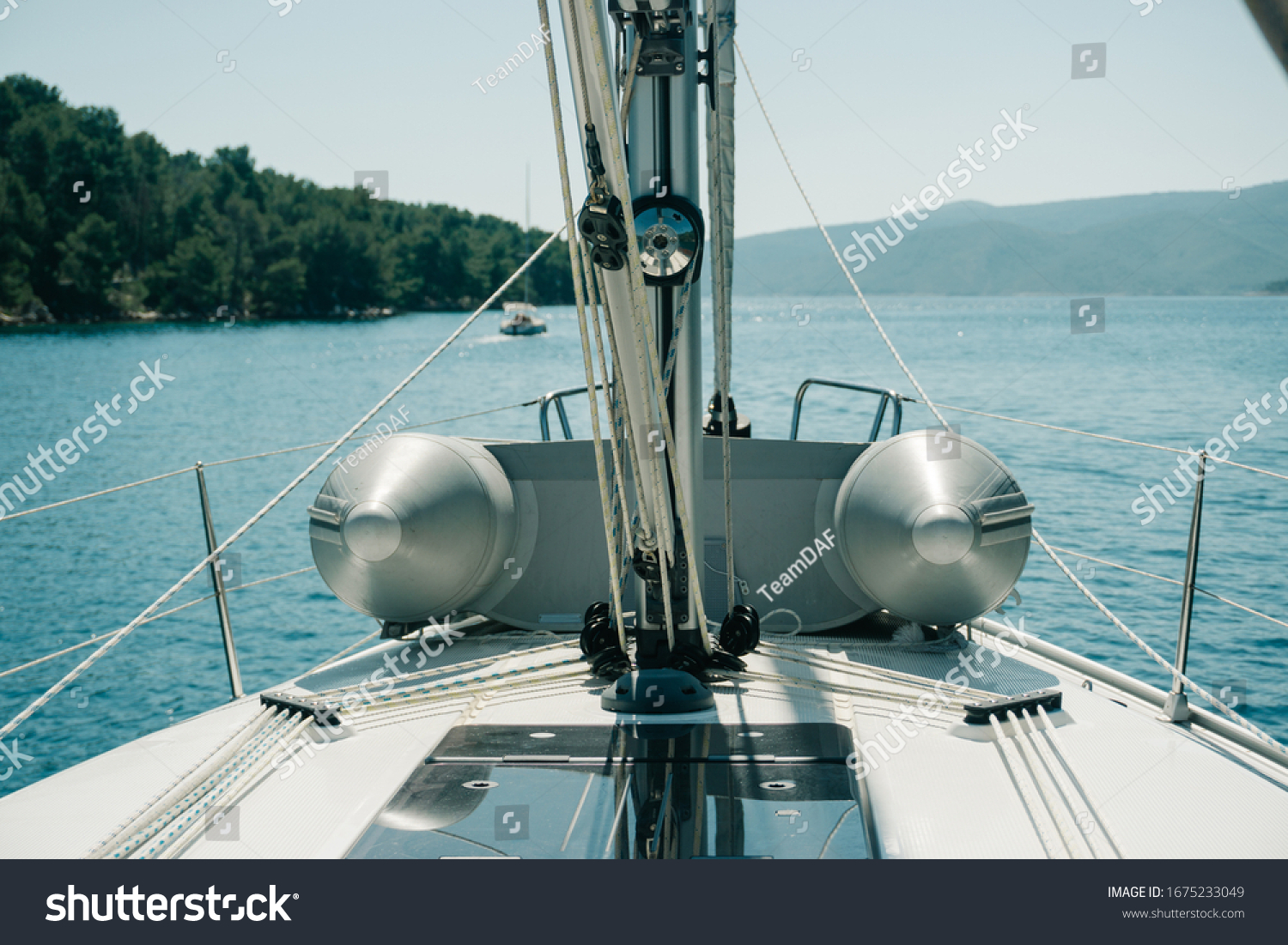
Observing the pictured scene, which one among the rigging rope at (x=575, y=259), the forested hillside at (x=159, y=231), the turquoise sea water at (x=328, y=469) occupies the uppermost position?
the forested hillside at (x=159, y=231)

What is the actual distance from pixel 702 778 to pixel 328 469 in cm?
1715

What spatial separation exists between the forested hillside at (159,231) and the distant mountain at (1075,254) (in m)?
29.5

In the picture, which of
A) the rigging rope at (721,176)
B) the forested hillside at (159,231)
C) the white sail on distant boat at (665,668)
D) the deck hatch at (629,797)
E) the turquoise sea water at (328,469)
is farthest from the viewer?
the forested hillside at (159,231)

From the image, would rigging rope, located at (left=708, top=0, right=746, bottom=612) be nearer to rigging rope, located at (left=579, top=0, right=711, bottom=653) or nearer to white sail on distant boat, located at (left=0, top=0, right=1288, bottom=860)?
white sail on distant boat, located at (left=0, top=0, right=1288, bottom=860)

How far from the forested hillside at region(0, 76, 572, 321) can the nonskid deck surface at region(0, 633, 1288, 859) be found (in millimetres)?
47239

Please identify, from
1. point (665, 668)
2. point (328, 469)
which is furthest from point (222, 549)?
point (328, 469)

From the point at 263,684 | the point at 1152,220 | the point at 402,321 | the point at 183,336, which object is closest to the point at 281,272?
the point at 183,336

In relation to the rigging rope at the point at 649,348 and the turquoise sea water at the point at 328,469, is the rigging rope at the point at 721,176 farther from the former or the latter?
the turquoise sea water at the point at 328,469

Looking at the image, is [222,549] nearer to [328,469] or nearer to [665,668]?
[665,668]

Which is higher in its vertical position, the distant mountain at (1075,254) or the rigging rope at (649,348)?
the distant mountain at (1075,254)

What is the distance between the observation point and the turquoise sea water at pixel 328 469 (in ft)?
33.5

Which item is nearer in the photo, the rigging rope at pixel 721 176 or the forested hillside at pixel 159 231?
the rigging rope at pixel 721 176

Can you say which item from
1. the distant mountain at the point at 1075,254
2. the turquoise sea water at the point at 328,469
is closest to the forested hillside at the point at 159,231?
the turquoise sea water at the point at 328,469
